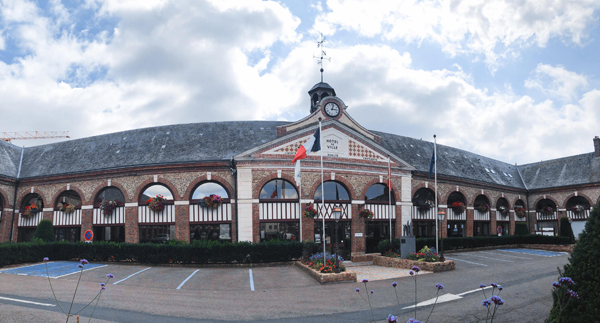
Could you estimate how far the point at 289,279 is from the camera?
16203mm

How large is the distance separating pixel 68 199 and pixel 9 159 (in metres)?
6.68

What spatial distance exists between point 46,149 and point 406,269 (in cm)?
2658

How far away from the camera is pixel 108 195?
2498 cm

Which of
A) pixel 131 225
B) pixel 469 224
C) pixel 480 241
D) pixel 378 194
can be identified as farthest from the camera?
pixel 469 224

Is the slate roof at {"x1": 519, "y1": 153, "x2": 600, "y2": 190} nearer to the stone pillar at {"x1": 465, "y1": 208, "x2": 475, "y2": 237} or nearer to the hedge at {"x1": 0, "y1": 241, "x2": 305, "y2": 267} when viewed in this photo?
the stone pillar at {"x1": 465, "y1": 208, "x2": 475, "y2": 237}

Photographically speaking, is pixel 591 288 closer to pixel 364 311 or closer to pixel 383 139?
pixel 364 311

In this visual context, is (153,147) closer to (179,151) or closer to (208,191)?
(179,151)

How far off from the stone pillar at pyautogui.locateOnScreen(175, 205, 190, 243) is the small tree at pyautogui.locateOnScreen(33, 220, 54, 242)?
683 centimetres

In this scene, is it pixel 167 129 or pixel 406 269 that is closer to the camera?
pixel 406 269

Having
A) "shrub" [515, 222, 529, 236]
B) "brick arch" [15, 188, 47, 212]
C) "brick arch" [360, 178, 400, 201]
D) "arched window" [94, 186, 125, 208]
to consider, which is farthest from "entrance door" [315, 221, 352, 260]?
"brick arch" [15, 188, 47, 212]

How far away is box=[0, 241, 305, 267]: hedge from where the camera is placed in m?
19.7

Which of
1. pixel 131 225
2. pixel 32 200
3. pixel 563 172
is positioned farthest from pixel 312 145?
pixel 563 172

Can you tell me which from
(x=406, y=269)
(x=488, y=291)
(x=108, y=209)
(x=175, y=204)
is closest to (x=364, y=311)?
(x=488, y=291)

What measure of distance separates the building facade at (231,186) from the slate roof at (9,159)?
9 centimetres
